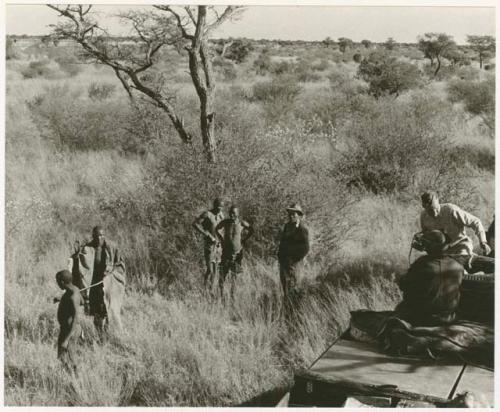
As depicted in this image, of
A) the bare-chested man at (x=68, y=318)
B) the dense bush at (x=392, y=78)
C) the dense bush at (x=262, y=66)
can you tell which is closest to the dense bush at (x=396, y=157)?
the bare-chested man at (x=68, y=318)

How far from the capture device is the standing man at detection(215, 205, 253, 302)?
8.13 meters

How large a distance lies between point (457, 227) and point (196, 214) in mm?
4007

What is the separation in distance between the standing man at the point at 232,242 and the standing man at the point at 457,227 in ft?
7.20

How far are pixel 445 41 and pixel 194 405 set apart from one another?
23.5 meters

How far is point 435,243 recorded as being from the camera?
5.61m

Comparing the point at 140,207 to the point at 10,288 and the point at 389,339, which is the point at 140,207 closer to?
the point at 10,288

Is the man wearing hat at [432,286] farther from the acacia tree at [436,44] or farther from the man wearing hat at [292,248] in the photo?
the acacia tree at [436,44]

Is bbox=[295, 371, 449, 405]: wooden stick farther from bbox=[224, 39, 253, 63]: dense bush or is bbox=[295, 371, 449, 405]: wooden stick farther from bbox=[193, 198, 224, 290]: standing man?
bbox=[224, 39, 253, 63]: dense bush

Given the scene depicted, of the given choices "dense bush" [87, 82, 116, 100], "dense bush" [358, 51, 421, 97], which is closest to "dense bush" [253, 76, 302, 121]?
"dense bush" [358, 51, 421, 97]

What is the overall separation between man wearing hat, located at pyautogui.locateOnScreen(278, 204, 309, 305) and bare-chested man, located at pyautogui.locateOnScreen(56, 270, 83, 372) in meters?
2.46

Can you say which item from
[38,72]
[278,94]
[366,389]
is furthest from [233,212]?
[38,72]

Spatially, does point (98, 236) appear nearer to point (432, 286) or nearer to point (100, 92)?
point (432, 286)

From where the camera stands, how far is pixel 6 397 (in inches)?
251

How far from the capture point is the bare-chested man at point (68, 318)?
633 centimetres
